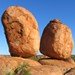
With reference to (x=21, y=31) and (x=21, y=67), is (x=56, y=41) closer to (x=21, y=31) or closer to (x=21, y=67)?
(x=21, y=31)

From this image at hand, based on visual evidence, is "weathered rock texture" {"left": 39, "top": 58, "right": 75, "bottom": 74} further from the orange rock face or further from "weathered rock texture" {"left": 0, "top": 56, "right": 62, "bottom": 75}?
"weathered rock texture" {"left": 0, "top": 56, "right": 62, "bottom": 75}

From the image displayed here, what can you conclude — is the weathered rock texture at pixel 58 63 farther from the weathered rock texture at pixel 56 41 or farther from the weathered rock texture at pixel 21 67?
the weathered rock texture at pixel 21 67

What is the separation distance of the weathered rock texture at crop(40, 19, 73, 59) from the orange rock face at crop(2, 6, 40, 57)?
107 cm

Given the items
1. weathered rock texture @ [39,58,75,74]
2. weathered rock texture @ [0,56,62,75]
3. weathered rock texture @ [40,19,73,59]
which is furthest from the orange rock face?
weathered rock texture @ [0,56,62,75]

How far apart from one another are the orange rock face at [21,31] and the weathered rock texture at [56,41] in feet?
3.50

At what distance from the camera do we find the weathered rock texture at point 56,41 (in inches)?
1288

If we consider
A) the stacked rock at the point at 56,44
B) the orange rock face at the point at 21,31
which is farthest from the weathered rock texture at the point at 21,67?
the stacked rock at the point at 56,44

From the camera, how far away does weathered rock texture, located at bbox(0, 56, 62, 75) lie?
26125 mm

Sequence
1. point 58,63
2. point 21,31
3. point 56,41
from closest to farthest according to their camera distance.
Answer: point 21,31
point 58,63
point 56,41

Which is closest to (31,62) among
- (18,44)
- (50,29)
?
(18,44)

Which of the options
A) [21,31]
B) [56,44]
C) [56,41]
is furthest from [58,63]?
[21,31]

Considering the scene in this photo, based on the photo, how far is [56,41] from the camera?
32.8 m

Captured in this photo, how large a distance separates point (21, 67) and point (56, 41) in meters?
6.96

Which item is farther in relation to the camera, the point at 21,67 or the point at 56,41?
the point at 56,41
